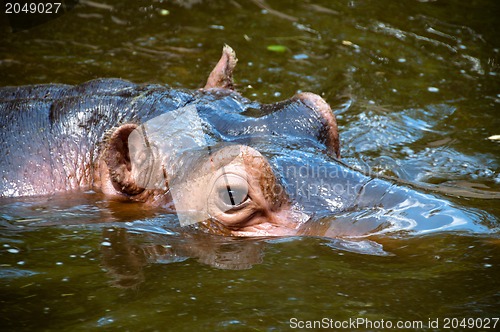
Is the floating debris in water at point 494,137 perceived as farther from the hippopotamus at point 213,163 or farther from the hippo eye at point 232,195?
the hippo eye at point 232,195

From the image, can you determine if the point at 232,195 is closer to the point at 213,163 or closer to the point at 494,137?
the point at 213,163

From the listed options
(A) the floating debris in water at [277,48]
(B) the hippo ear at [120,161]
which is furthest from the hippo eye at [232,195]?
(A) the floating debris in water at [277,48]

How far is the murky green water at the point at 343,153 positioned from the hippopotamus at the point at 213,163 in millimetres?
146

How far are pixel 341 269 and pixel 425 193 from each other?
2.96ft

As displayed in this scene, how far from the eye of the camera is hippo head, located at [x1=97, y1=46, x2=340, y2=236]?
4.22 metres

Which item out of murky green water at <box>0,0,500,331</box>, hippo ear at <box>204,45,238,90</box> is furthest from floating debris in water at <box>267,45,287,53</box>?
hippo ear at <box>204,45,238,90</box>

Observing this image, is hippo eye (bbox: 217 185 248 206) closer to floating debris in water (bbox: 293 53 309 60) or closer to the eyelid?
the eyelid

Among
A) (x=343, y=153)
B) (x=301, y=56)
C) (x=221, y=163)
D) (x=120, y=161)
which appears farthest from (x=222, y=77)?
(x=301, y=56)

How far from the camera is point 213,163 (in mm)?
4242

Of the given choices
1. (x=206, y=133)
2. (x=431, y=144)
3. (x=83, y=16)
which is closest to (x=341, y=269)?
(x=206, y=133)

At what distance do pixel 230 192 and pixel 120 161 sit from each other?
2.70 ft

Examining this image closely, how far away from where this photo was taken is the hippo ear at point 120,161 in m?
4.49

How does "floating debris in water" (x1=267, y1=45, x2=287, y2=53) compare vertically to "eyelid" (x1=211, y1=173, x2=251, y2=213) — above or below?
above

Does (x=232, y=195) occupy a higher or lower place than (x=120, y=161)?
lower
